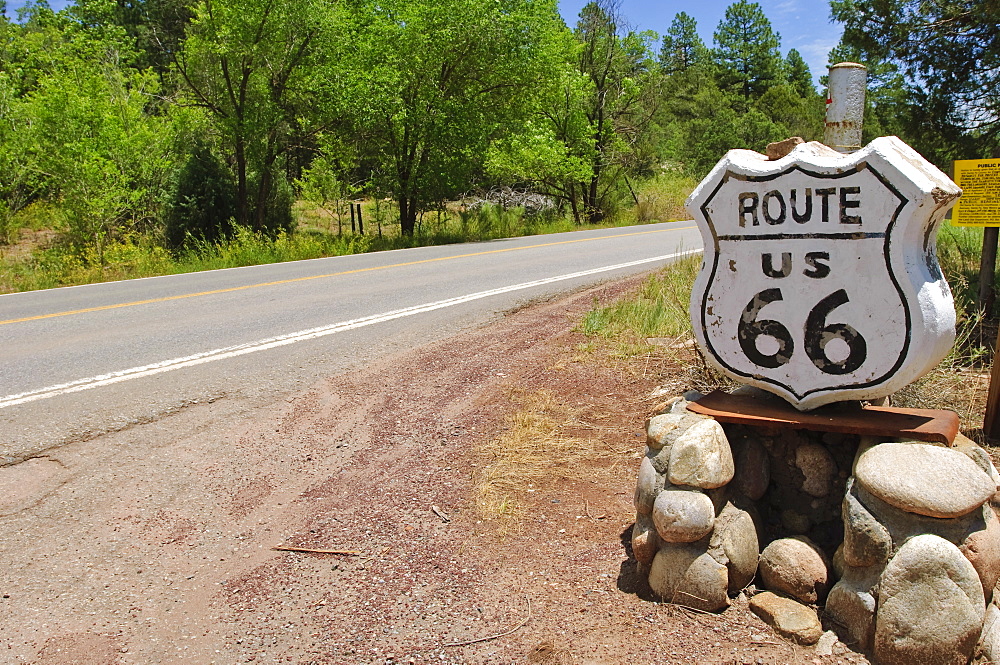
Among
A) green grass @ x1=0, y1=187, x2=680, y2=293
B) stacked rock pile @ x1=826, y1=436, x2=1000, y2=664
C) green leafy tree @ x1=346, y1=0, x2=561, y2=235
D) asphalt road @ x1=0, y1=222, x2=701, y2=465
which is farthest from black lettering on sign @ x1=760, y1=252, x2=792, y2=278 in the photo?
green leafy tree @ x1=346, y1=0, x2=561, y2=235

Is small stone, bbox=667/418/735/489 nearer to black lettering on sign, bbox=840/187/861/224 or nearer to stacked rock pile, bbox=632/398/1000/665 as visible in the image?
stacked rock pile, bbox=632/398/1000/665

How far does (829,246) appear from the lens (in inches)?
112

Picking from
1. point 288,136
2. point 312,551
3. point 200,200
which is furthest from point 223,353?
point 288,136

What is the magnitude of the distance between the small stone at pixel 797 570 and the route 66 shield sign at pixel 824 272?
561mm

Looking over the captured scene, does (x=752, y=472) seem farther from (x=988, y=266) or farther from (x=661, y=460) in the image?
(x=988, y=266)

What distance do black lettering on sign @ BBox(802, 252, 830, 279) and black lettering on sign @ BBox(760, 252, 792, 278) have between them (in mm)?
66

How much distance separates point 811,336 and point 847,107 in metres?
0.99

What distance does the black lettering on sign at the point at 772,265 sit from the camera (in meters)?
2.97

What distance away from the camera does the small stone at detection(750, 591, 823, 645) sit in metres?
2.63

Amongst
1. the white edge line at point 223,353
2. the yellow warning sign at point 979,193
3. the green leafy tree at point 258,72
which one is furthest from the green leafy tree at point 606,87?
the yellow warning sign at point 979,193

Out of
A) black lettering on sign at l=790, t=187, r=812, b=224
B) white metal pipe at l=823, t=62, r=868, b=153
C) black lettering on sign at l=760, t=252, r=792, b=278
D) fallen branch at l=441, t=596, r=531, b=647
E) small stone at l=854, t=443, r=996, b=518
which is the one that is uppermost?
white metal pipe at l=823, t=62, r=868, b=153

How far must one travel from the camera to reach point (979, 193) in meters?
4.85

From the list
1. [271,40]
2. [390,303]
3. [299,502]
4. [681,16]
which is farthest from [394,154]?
[681,16]

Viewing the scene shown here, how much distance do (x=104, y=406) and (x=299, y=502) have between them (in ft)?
6.94
